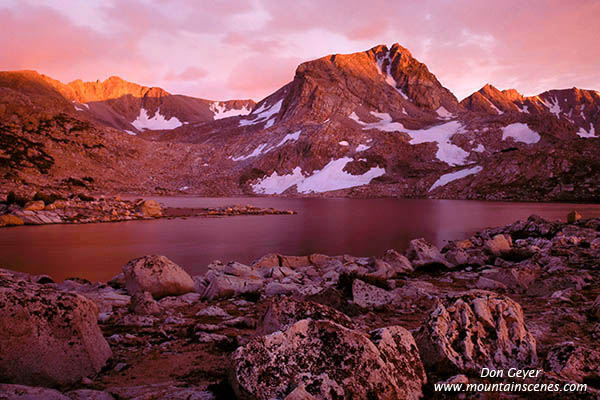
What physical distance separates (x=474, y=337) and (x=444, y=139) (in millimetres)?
153790

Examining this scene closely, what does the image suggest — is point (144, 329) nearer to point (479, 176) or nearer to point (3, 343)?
point (3, 343)

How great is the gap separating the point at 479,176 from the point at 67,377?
107 meters

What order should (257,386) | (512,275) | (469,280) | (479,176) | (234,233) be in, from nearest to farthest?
(257,386) < (512,275) < (469,280) < (234,233) < (479,176)

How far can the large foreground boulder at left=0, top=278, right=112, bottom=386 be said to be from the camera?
5898mm

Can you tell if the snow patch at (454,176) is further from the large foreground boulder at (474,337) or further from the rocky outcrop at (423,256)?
the large foreground boulder at (474,337)

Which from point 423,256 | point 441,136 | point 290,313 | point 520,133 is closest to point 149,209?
point 423,256

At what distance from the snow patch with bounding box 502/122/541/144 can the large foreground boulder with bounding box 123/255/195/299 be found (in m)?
152

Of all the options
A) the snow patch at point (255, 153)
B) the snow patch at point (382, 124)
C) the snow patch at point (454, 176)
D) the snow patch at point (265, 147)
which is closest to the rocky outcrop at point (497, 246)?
Result: the snow patch at point (454, 176)

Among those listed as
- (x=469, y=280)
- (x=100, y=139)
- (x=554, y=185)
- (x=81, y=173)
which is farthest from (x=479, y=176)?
(x=100, y=139)

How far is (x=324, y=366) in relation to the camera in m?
4.68

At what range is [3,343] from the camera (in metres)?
5.88

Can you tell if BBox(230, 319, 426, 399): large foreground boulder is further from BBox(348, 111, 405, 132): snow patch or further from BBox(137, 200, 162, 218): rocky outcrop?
BBox(348, 111, 405, 132): snow patch

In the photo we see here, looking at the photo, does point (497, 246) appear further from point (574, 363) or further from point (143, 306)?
point (143, 306)

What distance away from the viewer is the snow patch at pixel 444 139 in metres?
136
